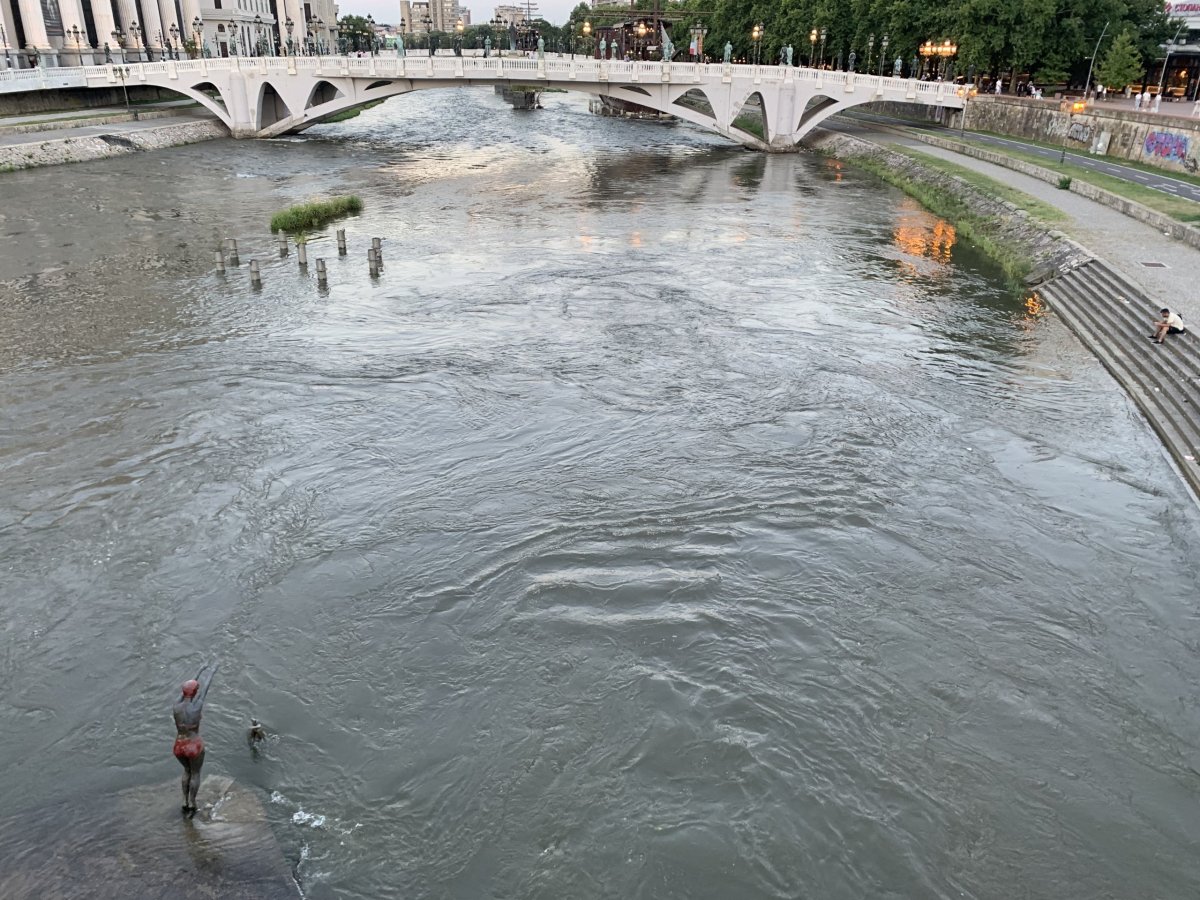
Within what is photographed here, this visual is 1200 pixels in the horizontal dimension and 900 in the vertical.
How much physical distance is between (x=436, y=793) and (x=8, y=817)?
14.9ft

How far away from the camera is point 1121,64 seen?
60.1 meters

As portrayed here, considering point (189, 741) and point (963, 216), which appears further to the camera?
point (963, 216)

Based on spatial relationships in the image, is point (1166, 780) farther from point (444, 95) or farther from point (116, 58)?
point (444, 95)

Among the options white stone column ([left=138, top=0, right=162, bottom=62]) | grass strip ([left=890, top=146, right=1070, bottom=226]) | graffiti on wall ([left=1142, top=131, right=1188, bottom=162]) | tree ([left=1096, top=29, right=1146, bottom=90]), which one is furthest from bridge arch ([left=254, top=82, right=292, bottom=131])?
graffiti on wall ([left=1142, top=131, right=1188, bottom=162])

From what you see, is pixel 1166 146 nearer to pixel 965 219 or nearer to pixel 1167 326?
pixel 965 219

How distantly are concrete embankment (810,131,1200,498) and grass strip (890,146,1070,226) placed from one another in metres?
0.55

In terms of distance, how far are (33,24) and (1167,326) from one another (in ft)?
295

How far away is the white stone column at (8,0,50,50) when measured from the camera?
77.1 m

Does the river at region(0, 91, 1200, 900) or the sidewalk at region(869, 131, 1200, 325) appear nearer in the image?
the river at region(0, 91, 1200, 900)

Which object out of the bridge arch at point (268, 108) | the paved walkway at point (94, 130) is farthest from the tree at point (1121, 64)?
the paved walkway at point (94, 130)

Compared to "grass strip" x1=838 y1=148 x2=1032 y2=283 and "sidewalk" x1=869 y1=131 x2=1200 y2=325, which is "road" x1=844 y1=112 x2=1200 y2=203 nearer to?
"sidewalk" x1=869 y1=131 x2=1200 y2=325

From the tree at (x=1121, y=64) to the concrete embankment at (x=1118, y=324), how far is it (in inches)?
1079

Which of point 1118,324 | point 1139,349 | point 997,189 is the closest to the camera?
point 1139,349

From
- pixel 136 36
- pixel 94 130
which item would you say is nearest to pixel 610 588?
pixel 94 130
